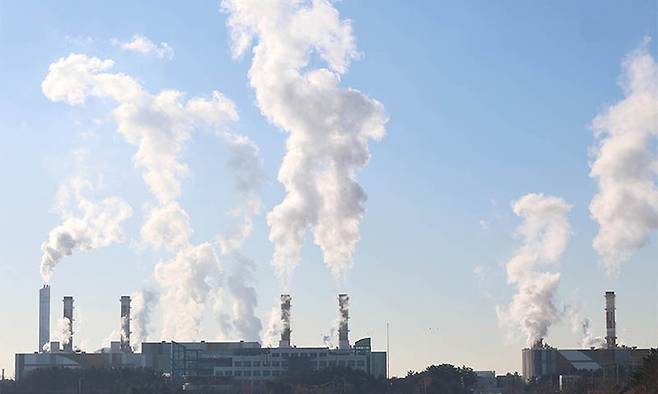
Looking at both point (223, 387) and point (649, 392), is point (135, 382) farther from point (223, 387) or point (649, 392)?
point (649, 392)

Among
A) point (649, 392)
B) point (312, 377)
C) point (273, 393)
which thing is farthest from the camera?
point (312, 377)

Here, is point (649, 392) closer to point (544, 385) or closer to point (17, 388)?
point (544, 385)

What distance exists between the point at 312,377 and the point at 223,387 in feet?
50.3

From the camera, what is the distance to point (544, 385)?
612ft

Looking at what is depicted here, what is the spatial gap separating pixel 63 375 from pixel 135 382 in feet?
69.9

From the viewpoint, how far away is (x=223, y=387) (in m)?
194

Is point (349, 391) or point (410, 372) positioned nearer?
point (349, 391)

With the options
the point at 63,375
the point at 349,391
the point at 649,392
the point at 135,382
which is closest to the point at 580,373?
the point at 349,391

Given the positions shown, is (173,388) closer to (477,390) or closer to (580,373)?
(477,390)

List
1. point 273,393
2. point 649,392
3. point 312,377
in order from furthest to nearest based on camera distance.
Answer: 1. point 312,377
2. point 273,393
3. point 649,392

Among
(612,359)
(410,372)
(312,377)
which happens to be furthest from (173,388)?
(612,359)

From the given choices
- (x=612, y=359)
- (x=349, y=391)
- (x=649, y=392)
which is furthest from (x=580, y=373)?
(x=649, y=392)

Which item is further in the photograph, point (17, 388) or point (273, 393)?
point (17, 388)

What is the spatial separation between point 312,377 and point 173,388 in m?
21.6
